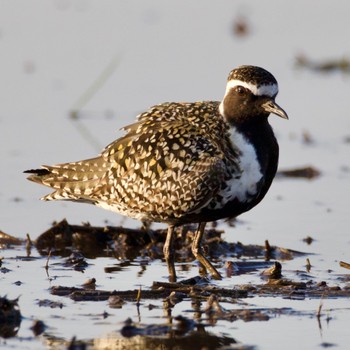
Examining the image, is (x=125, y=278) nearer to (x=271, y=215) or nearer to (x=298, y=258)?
(x=298, y=258)

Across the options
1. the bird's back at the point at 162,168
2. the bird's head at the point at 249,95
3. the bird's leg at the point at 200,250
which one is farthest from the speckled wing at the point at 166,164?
the bird's leg at the point at 200,250

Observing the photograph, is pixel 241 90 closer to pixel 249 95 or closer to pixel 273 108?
pixel 249 95

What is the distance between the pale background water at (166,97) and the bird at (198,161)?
0.63 meters

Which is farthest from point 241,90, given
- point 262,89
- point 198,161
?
point 198,161

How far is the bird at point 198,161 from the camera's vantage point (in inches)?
426

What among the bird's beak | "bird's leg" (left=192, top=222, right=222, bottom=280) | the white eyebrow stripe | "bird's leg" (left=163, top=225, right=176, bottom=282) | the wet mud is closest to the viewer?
the wet mud

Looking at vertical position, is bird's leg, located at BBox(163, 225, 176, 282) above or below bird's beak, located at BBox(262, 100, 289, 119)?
below

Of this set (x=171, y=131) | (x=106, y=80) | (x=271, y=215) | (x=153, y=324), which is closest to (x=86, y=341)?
(x=153, y=324)

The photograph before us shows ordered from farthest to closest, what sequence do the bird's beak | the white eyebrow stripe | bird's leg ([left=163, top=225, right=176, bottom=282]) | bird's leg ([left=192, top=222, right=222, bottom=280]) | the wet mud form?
bird's leg ([left=163, top=225, right=176, bottom=282])
bird's leg ([left=192, top=222, right=222, bottom=280])
the white eyebrow stripe
the bird's beak
the wet mud

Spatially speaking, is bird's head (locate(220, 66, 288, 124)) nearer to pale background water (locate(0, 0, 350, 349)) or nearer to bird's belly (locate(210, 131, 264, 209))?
bird's belly (locate(210, 131, 264, 209))

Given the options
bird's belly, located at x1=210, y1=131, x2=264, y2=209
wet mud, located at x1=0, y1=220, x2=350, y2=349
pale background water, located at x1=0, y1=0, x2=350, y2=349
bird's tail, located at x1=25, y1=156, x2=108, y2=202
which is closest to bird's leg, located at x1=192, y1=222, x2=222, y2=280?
wet mud, located at x1=0, y1=220, x2=350, y2=349

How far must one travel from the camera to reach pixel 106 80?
58.4ft

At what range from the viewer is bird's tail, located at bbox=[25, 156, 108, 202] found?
11.5 m

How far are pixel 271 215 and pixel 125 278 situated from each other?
106 inches
